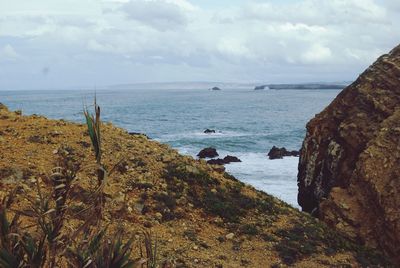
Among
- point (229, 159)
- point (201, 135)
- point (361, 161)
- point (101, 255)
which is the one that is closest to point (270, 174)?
point (229, 159)

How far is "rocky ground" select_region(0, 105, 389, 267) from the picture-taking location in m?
10.8

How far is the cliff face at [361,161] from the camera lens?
13.9m

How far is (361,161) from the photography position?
A: 15203mm

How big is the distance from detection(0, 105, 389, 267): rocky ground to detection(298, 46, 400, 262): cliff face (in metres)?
1.22

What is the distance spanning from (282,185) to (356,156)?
490 inches

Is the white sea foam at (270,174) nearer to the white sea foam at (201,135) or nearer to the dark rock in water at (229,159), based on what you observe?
the dark rock in water at (229,159)

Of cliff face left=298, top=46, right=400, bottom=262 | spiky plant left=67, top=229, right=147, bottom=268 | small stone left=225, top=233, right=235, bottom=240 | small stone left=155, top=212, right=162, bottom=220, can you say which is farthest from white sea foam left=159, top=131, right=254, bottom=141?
spiky plant left=67, top=229, right=147, bottom=268

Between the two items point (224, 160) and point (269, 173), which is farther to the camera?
point (224, 160)

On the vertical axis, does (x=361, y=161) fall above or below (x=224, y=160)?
above

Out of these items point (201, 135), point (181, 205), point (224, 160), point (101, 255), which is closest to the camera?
point (101, 255)

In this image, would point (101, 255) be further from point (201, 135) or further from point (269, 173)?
point (201, 135)

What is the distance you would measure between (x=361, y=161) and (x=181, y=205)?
6165mm

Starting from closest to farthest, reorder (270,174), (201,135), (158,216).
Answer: (158,216)
(270,174)
(201,135)

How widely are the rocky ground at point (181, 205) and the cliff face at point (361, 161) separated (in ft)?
4.01
